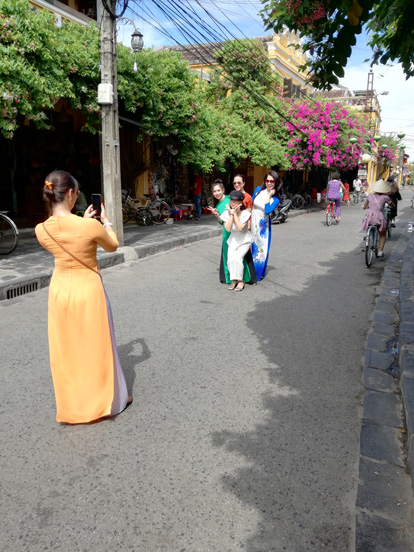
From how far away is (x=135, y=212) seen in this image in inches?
565

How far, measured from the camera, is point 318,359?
14.8 ft

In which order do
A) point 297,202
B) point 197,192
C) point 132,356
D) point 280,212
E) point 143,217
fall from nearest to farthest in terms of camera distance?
point 132,356, point 143,217, point 197,192, point 280,212, point 297,202

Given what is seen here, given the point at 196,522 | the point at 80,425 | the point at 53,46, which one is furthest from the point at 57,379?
the point at 53,46

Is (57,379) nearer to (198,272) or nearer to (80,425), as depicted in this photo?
(80,425)

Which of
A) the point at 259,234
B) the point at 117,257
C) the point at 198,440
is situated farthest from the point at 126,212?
the point at 198,440

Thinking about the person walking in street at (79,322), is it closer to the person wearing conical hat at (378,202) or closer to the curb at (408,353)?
the curb at (408,353)

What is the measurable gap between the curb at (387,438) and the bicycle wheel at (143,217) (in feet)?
31.7

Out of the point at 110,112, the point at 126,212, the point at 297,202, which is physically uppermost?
the point at 110,112

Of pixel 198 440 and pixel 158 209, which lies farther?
pixel 158 209

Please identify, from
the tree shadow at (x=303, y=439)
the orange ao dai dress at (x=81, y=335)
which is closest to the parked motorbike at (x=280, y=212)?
the tree shadow at (x=303, y=439)

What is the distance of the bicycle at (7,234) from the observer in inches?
334

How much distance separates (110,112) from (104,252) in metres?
2.77

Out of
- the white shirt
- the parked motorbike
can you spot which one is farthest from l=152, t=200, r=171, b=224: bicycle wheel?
the white shirt

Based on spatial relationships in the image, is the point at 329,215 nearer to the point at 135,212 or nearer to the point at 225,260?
the point at 135,212
